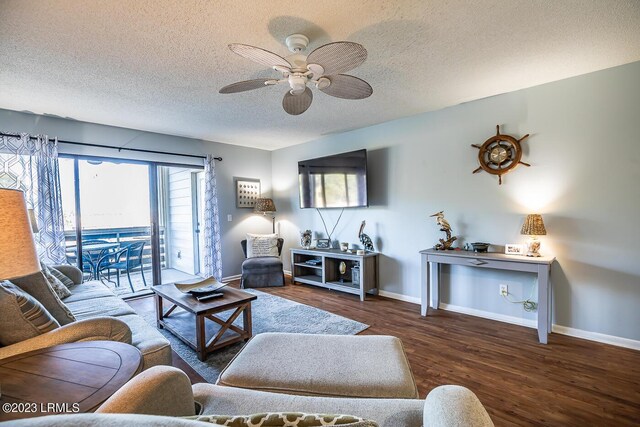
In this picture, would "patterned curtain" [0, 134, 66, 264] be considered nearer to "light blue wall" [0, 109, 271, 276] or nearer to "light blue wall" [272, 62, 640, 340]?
"light blue wall" [0, 109, 271, 276]

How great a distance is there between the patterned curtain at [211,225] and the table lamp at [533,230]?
4.19 meters

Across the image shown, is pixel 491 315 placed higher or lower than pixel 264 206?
lower

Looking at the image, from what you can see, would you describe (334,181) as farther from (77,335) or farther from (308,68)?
(77,335)

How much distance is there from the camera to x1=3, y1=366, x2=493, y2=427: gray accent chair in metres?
0.79

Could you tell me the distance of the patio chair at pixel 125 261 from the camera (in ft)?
13.2

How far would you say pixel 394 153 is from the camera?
12.6ft

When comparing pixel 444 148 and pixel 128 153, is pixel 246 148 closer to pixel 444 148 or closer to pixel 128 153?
pixel 128 153

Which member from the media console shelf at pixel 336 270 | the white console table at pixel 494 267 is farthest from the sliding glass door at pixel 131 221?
the white console table at pixel 494 267

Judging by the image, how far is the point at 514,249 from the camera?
113 inches

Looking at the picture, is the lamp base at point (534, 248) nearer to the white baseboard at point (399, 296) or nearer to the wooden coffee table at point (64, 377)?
the white baseboard at point (399, 296)

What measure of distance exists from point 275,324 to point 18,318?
1991 mm

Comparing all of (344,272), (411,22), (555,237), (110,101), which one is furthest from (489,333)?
(110,101)

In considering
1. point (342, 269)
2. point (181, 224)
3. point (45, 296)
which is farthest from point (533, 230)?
point (181, 224)

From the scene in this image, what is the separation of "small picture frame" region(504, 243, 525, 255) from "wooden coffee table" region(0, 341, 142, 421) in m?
3.19
